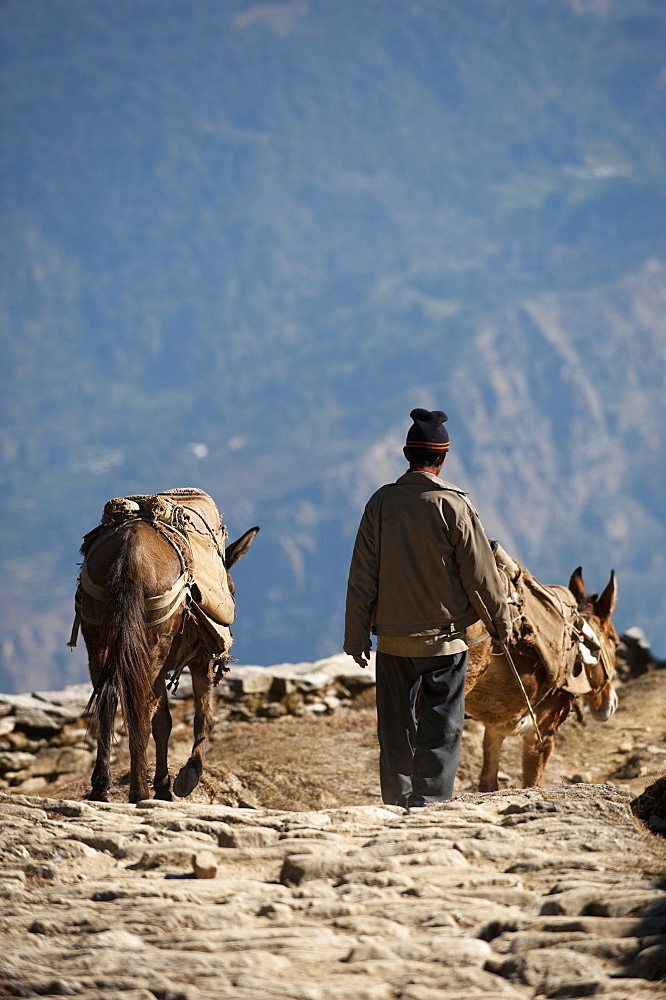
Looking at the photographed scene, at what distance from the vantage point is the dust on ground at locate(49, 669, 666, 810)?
A: 7.85 meters

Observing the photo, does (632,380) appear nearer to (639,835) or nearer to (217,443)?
(217,443)

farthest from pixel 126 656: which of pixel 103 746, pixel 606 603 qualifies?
pixel 606 603

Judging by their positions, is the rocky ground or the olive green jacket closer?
the rocky ground

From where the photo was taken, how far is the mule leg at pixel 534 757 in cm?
744

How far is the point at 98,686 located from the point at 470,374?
175768 mm

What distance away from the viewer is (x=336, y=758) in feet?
29.9

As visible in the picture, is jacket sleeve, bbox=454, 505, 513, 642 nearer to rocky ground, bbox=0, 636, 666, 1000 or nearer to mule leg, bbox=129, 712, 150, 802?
rocky ground, bbox=0, 636, 666, 1000

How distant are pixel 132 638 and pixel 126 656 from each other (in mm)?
110

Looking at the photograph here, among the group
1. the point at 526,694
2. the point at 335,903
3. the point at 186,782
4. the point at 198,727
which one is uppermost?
the point at 526,694

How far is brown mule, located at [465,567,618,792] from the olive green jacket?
82cm

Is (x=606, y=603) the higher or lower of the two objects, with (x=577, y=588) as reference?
lower

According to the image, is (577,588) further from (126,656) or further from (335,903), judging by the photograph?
(335,903)

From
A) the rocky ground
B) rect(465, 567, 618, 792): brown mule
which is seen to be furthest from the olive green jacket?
the rocky ground

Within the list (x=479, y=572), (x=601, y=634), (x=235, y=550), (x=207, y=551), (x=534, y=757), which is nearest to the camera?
(x=479, y=572)
